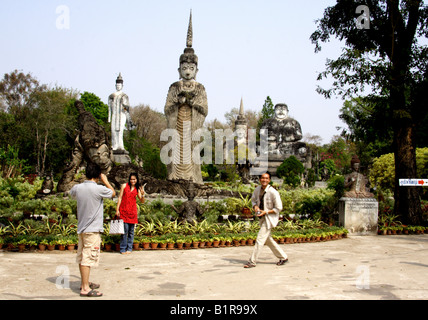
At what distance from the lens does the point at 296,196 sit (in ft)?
45.4

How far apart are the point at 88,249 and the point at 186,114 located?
11878 mm

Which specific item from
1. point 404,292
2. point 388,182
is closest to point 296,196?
point 404,292

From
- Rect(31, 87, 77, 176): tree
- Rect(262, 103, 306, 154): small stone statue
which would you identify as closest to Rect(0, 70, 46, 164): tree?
Rect(31, 87, 77, 176): tree

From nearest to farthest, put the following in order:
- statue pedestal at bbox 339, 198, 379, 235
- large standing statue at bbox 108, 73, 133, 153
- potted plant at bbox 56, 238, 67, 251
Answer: potted plant at bbox 56, 238, 67, 251
statue pedestal at bbox 339, 198, 379, 235
large standing statue at bbox 108, 73, 133, 153

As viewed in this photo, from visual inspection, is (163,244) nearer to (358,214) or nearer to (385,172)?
(358,214)

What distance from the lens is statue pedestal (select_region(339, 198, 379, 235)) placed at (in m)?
10.3

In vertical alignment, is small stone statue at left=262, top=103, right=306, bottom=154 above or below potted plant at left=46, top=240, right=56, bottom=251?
above

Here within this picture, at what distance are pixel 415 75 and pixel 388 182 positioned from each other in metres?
11.4

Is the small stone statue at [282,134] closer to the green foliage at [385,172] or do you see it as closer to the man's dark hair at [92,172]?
the green foliage at [385,172]

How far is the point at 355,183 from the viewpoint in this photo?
34.3ft

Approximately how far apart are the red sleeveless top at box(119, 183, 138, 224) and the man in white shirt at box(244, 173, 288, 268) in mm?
2290

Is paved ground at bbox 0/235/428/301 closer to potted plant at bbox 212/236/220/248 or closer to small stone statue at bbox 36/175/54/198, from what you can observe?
potted plant at bbox 212/236/220/248

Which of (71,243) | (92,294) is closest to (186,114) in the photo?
(71,243)

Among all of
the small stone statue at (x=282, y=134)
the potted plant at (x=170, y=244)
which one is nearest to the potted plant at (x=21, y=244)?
the potted plant at (x=170, y=244)
